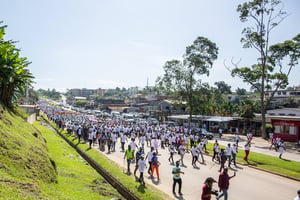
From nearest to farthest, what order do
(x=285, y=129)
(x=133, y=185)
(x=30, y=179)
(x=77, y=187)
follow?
(x=30, y=179) < (x=77, y=187) < (x=133, y=185) < (x=285, y=129)

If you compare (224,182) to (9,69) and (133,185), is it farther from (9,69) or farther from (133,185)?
(9,69)

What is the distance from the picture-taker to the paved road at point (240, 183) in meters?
10.4

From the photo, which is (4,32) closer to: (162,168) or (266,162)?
(162,168)

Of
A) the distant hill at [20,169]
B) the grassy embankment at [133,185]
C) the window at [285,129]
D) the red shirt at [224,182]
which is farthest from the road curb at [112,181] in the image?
the window at [285,129]

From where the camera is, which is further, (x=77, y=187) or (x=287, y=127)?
(x=287, y=127)

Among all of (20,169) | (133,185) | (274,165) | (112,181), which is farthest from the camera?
(274,165)

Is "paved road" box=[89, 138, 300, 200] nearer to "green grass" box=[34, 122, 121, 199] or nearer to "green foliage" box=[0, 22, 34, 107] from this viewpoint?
"green grass" box=[34, 122, 121, 199]

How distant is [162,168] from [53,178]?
7.30m

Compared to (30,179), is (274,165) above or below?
below

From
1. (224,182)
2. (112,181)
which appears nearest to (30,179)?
(112,181)

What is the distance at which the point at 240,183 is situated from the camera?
12211 millimetres

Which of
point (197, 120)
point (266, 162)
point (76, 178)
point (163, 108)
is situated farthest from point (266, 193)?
point (163, 108)

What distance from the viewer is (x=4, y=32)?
11.0 m

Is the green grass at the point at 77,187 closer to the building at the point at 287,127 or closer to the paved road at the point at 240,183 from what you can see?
the paved road at the point at 240,183
